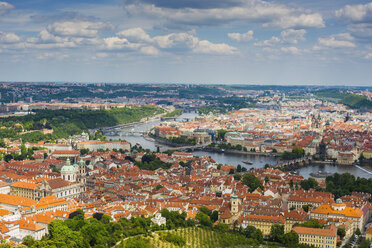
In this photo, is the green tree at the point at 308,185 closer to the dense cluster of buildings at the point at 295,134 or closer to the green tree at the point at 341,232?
the green tree at the point at 341,232

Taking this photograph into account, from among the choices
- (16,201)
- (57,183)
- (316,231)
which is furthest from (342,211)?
(16,201)

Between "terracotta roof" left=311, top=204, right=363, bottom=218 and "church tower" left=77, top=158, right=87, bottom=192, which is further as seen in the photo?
"church tower" left=77, top=158, right=87, bottom=192

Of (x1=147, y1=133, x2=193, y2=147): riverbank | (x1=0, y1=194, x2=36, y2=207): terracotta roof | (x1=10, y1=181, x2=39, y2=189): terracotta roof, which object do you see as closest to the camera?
(x1=0, y1=194, x2=36, y2=207): terracotta roof

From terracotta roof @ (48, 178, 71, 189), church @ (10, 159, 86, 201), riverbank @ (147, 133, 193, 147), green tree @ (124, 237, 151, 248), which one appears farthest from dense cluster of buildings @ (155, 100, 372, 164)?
green tree @ (124, 237, 151, 248)

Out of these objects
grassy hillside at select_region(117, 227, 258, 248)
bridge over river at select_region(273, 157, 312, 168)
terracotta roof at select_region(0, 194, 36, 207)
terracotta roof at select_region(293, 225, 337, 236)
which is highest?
terracotta roof at select_region(0, 194, 36, 207)

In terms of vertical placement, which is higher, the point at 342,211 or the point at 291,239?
the point at 342,211

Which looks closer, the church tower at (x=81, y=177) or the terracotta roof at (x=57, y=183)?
the terracotta roof at (x=57, y=183)

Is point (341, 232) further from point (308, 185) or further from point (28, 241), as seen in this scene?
point (28, 241)

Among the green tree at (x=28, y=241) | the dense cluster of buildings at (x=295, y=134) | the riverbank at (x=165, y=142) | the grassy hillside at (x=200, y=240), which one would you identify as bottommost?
the riverbank at (x=165, y=142)

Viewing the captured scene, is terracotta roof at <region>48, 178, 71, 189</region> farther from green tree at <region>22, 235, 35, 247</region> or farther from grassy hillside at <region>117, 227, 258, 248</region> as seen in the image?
grassy hillside at <region>117, 227, 258, 248</region>

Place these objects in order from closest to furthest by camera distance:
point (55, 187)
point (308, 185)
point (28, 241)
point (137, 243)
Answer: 1. point (28, 241)
2. point (137, 243)
3. point (55, 187)
4. point (308, 185)

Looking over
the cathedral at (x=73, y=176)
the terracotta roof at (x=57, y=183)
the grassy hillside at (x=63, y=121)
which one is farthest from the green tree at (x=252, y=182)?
the grassy hillside at (x=63, y=121)
